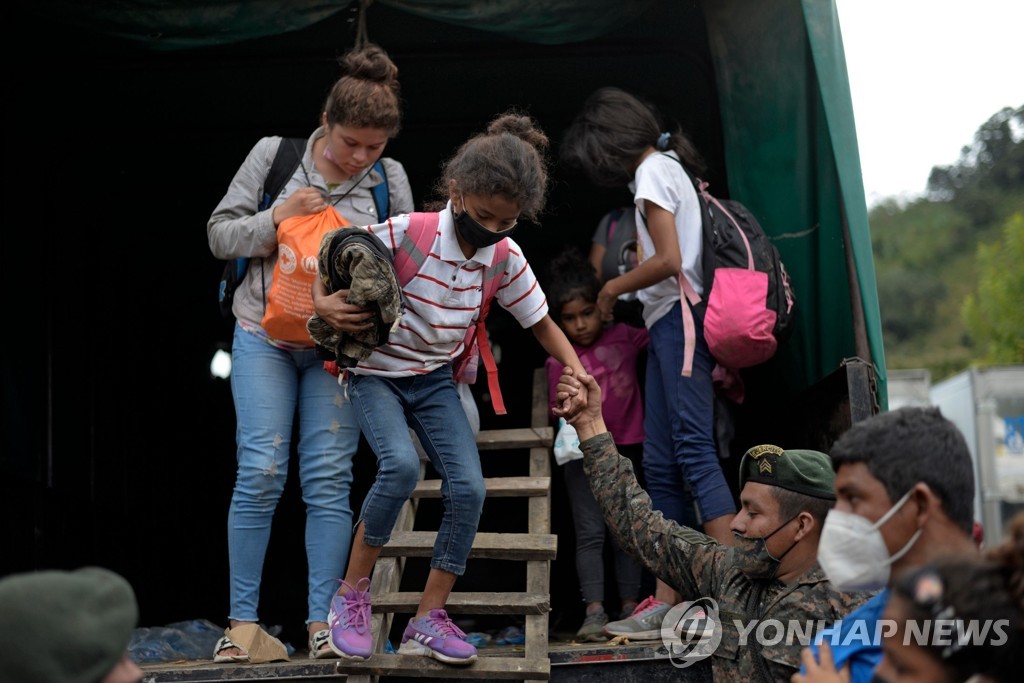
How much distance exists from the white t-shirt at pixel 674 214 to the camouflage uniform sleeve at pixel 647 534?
1452 mm

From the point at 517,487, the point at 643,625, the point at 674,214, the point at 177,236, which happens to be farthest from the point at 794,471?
the point at 177,236

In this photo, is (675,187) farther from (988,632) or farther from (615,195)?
(988,632)

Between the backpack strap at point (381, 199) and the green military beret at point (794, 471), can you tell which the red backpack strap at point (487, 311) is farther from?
the green military beret at point (794, 471)

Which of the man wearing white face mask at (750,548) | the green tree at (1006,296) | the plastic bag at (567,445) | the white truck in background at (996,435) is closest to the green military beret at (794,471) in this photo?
the man wearing white face mask at (750,548)

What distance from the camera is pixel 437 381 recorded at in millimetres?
3537

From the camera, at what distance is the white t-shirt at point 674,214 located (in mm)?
4273

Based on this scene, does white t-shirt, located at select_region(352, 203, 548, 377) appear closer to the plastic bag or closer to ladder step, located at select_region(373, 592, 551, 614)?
ladder step, located at select_region(373, 592, 551, 614)

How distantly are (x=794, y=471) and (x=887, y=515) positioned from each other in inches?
31.7

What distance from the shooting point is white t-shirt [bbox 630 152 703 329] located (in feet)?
14.0

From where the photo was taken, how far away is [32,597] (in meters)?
1.74

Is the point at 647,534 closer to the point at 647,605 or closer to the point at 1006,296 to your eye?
the point at 647,605

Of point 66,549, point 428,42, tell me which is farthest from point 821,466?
point 66,549

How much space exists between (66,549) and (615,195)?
3.73 m

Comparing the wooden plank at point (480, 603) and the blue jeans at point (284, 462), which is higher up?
the blue jeans at point (284, 462)
